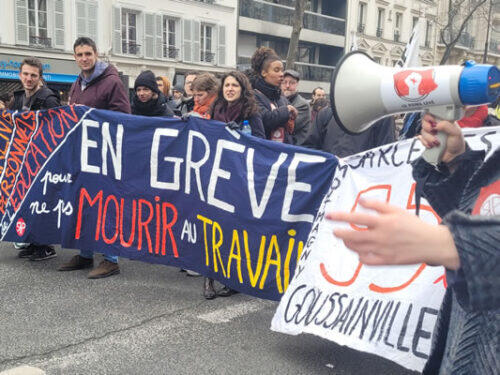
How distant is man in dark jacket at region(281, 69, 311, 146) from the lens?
5.70m

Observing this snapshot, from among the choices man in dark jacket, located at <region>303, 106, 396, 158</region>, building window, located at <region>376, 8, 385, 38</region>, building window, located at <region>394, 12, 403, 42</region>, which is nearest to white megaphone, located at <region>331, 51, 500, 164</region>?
man in dark jacket, located at <region>303, 106, 396, 158</region>

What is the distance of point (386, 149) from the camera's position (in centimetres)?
334

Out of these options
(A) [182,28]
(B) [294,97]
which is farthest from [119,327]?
(A) [182,28]

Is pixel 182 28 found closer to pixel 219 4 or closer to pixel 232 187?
pixel 219 4

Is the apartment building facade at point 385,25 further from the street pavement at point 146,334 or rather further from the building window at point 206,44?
the street pavement at point 146,334

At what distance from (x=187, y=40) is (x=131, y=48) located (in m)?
2.99

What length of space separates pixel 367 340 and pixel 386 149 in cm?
115

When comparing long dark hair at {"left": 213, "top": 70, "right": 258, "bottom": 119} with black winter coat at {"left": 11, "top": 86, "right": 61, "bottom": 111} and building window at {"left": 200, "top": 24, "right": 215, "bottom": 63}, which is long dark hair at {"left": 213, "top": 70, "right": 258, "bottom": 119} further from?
building window at {"left": 200, "top": 24, "right": 215, "bottom": 63}

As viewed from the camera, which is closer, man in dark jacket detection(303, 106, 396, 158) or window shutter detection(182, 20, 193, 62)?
man in dark jacket detection(303, 106, 396, 158)

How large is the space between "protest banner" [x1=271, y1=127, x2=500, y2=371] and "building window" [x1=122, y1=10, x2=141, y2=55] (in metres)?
21.0

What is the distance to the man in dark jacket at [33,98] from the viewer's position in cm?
527

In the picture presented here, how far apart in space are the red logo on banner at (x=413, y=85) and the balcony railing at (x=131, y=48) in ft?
74.3

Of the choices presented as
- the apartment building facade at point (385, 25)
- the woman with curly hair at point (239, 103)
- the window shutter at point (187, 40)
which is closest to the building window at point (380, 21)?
the apartment building facade at point (385, 25)

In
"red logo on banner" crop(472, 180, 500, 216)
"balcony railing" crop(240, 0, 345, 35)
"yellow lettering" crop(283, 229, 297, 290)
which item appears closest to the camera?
"red logo on banner" crop(472, 180, 500, 216)
